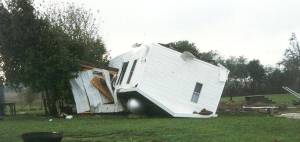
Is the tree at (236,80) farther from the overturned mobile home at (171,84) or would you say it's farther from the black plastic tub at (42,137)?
the black plastic tub at (42,137)

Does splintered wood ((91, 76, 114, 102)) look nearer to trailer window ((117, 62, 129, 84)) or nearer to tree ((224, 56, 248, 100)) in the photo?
trailer window ((117, 62, 129, 84))

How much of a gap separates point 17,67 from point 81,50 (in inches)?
159

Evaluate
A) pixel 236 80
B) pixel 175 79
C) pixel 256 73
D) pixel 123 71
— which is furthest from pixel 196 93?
pixel 236 80

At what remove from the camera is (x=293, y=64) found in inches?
2908

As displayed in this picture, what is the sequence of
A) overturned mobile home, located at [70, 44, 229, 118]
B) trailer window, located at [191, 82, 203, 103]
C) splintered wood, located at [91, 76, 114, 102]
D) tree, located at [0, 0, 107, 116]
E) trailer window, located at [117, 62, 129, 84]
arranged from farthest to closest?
trailer window, located at [117, 62, 129, 84], splintered wood, located at [91, 76, 114, 102], tree, located at [0, 0, 107, 116], trailer window, located at [191, 82, 203, 103], overturned mobile home, located at [70, 44, 229, 118]

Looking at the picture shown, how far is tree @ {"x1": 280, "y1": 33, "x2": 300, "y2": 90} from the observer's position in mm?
67125

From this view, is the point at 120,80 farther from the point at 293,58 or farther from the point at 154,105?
the point at 293,58

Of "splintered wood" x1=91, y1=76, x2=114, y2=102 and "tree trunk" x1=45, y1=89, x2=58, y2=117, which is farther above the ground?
"splintered wood" x1=91, y1=76, x2=114, y2=102

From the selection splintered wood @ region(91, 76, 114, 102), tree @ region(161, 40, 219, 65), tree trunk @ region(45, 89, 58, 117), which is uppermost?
tree @ region(161, 40, 219, 65)

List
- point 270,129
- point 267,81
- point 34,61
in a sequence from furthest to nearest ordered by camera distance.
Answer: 1. point 267,81
2. point 34,61
3. point 270,129

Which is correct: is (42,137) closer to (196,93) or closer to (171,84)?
(171,84)

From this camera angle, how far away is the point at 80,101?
96.5 feet

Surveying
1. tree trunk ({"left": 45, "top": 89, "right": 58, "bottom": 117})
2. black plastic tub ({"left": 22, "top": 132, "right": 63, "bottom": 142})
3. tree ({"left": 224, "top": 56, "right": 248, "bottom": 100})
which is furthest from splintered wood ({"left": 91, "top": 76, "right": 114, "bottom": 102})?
A: tree ({"left": 224, "top": 56, "right": 248, "bottom": 100})

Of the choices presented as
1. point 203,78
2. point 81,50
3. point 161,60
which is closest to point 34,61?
point 81,50
